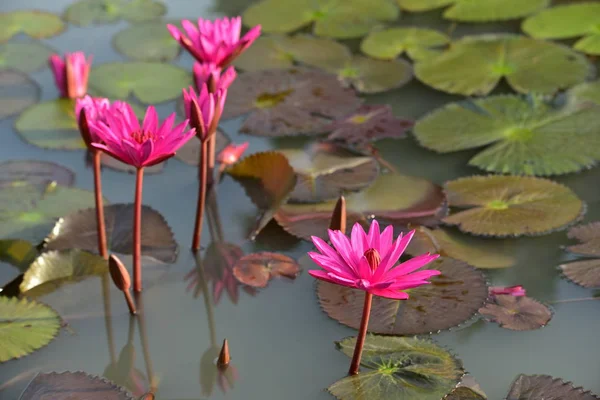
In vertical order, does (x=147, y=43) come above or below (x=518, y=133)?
below

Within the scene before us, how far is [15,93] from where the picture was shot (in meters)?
2.75

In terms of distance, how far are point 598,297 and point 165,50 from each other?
1945 millimetres

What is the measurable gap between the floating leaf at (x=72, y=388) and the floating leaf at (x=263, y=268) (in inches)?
17.4

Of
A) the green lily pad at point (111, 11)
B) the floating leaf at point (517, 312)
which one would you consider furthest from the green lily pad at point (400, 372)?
the green lily pad at point (111, 11)

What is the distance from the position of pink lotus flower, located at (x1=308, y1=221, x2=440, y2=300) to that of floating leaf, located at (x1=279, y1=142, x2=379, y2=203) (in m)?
0.69

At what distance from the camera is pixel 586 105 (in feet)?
8.04

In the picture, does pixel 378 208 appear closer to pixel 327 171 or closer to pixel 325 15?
Answer: pixel 327 171

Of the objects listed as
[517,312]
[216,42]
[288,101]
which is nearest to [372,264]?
[517,312]

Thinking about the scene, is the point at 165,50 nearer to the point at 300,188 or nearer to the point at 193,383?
the point at 300,188

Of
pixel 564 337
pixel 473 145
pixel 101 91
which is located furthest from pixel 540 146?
pixel 101 91

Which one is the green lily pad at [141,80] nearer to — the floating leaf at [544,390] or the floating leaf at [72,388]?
the floating leaf at [72,388]

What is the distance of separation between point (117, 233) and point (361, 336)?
0.84 m

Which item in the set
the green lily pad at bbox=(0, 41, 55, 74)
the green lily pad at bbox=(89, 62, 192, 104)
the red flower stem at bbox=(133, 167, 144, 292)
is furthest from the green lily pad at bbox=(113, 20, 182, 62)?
the red flower stem at bbox=(133, 167, 144, 292)

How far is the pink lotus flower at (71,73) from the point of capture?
262 centimetres
